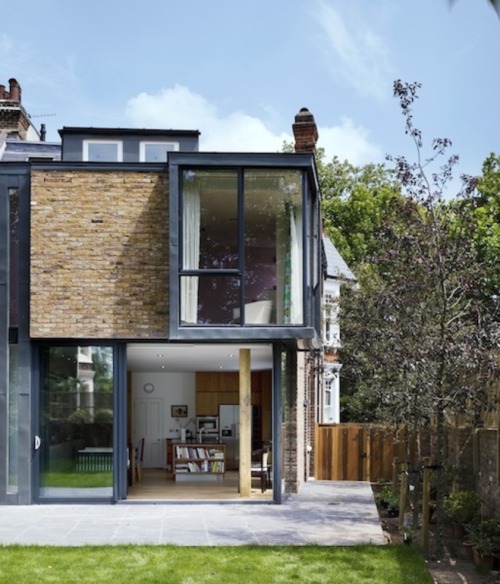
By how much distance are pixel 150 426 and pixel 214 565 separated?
13.1m

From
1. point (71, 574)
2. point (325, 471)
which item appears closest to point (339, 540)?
point (71, 574)

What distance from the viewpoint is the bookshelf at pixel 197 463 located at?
1867 centimetres

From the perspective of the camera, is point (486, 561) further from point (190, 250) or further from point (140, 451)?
point (140, 451)

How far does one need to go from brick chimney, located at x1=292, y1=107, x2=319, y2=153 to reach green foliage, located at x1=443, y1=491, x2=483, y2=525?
7709 mm

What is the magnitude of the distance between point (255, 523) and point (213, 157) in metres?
5.75

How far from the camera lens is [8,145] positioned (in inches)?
787

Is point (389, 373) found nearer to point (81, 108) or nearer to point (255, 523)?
point (255, 523)

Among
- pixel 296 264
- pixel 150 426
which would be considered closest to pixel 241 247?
pixel 296 264

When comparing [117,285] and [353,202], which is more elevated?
[353,202]

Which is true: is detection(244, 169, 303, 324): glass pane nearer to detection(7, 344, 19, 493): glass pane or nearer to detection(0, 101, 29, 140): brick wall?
detection(7, 344, 19, 493): glass pane

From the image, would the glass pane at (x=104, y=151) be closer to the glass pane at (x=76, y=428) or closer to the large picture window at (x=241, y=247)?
the large picture window at (x=241, y=247)

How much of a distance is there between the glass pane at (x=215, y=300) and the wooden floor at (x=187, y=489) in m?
3.25

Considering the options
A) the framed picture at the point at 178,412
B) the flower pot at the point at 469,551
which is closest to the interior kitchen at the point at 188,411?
the framed picture at the point at 178,412

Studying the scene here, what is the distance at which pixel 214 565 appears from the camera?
9992 mm
